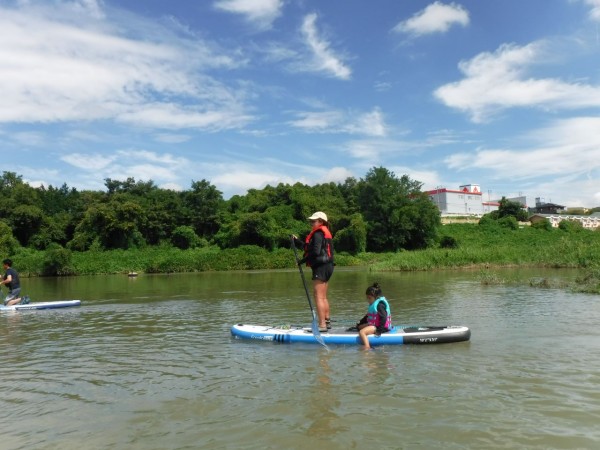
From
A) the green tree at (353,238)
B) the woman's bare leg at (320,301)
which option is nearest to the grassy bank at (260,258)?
the green tree at (353,238)

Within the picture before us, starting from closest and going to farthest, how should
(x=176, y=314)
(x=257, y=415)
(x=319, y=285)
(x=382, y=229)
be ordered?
(x=257, y=415) → (x=319, y=285) → (x=176, y=314) → (x=382, y=229)

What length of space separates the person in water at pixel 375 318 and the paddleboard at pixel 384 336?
4.4 inches

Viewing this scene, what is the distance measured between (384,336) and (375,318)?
0.38 m

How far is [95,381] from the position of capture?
7.38 m

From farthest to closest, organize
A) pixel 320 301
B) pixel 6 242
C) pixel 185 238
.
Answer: pixel 185 238, pixel 6 242, pixel 320 301

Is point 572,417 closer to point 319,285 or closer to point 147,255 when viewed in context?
point 319,285

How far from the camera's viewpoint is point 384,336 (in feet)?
30.4

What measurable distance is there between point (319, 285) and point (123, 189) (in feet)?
201

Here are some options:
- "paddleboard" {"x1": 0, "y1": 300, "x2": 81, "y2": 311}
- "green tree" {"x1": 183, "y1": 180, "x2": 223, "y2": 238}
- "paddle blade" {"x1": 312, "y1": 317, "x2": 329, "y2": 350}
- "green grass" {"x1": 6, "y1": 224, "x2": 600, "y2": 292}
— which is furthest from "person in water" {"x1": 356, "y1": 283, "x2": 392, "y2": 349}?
"green tree" {"x1": 183, "y1": 180, "x2": 223, "y2": 238}

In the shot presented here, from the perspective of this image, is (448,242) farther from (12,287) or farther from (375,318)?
(375,318)

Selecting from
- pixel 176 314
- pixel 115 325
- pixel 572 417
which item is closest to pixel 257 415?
pixel 572 417

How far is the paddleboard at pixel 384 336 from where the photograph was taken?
30.2 ft

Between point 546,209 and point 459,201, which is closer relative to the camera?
point 459,201

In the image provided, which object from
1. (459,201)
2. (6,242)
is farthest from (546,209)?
(6,242)
